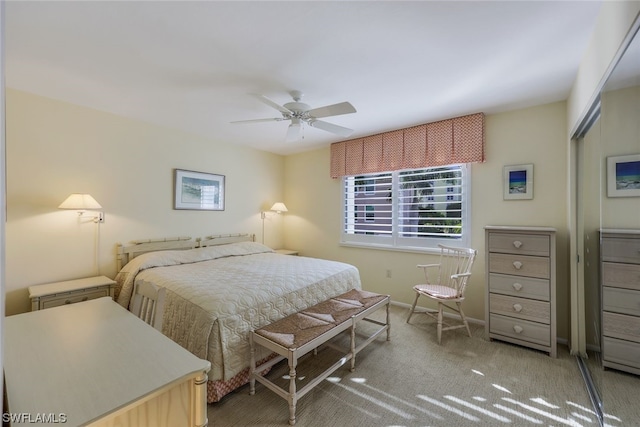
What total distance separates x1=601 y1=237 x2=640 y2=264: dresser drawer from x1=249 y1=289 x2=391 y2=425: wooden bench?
1727 millimetres

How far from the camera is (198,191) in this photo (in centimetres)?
402

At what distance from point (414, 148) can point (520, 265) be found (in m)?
1.84

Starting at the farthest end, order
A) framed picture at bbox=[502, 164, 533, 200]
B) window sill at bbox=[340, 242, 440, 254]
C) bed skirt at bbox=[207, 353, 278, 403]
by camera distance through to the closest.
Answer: window sill at bbox=[340, 242, 440, 254]
framed picture at bbox=[502, 164, 533, 200]
bed skirt at bbox=[207, 353, 278, 403]

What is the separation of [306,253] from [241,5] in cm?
395

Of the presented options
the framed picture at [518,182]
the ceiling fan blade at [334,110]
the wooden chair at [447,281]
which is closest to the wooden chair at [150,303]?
the ceiling fan blade at [334,110]

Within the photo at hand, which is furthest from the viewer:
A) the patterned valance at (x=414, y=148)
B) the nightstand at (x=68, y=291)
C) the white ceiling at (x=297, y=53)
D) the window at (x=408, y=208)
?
the window at (x=408, y=208)

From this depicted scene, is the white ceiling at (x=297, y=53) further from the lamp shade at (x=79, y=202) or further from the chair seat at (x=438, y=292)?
the chair seat at (x=438, y=292)

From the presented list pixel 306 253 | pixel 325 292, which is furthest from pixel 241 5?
pixel 306 253

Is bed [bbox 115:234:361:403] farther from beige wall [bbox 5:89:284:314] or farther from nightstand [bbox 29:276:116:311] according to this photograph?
beige wall [bbox 5:89:284:314]

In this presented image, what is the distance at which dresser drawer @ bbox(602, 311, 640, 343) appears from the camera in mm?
1619

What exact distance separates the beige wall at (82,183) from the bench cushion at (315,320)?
2.37 m

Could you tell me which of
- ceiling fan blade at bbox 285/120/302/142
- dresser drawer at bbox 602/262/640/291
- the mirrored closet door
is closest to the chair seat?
the mirrored closet door

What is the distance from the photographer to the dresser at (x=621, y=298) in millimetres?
1616

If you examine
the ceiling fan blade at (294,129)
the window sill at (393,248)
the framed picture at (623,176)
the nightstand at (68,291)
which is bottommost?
the nightstand at (68,291)
